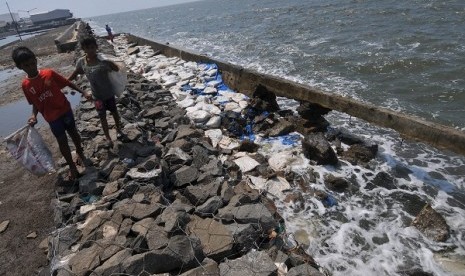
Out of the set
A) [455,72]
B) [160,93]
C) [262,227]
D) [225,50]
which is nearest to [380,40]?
[455,72]

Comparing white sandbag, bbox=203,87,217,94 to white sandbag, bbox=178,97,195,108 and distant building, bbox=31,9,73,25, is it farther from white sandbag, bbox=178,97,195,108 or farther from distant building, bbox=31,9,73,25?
distant building, bbox=31,9,73,25

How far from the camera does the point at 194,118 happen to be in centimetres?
721

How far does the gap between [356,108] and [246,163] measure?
2.38 meters

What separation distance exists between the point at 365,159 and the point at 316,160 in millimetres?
867

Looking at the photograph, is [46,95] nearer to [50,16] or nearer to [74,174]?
[74,174]

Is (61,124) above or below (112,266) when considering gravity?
above

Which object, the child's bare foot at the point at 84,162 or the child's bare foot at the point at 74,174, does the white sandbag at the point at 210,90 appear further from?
the child's bare foot at the point at 74,174

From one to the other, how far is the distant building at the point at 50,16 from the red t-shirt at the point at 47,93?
→ 254 ft

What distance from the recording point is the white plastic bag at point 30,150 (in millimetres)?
4496

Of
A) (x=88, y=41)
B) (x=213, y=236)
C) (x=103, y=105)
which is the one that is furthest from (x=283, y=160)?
(x=88, y=41)

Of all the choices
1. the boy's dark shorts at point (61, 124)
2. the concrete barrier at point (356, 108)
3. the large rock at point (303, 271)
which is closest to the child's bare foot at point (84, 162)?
the boy's dark shorts at point (61, 124)

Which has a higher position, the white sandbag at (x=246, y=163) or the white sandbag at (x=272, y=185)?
the white sandbag at (x=246, y=163)

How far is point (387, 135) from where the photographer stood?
644cm

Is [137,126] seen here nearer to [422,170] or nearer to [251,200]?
[251,200]
